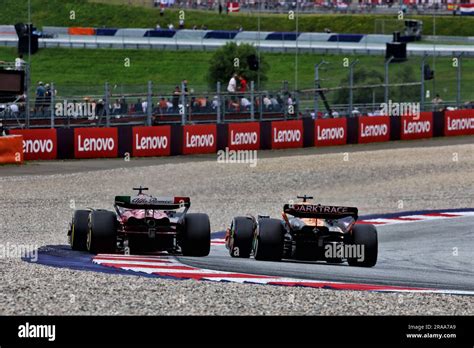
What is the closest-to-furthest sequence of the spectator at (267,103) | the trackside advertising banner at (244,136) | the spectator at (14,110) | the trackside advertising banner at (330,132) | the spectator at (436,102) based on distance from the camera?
the spectator at (14,110)
the trackside advertising banner at (244,136)
the spectator at (267,103)
the trackside advertising banner at (330,132)
the spectator at (436,102)

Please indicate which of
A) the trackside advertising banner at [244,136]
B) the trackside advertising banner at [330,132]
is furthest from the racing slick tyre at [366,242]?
the trackside advertising banner at [330,132]

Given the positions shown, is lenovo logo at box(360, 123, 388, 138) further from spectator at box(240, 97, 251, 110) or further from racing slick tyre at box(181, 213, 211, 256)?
racing slick tyre at box(181, 213, 211, 256)

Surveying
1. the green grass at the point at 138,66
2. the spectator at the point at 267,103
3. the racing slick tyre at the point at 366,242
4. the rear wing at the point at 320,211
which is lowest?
the racing slick tyre at the point at 366,242

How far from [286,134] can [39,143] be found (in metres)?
8.79

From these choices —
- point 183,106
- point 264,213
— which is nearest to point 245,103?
point 183,106

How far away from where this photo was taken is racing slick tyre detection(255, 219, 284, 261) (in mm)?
16781

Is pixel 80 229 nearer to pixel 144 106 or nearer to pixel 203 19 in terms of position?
pixel 144 106

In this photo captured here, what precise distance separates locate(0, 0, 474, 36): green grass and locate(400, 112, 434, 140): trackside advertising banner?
37.1 meters

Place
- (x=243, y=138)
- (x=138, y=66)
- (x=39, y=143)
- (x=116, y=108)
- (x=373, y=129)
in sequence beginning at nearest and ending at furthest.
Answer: (x=39, y=143)
(x=116, y=108)
(x=243, y=138)
(x=373, y=129)
(x=138, y=66)

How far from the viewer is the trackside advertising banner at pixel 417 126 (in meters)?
43.3

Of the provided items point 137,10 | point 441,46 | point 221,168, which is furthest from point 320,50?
point 221,168

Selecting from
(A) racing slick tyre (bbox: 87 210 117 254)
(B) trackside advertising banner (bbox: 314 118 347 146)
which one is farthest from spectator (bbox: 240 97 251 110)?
(A) racing slick tyre (bbox: 87 210 117 254)

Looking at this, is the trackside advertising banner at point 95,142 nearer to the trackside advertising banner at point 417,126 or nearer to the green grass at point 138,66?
the trackside advertising banner at point 417,126

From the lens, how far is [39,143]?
3353cm
